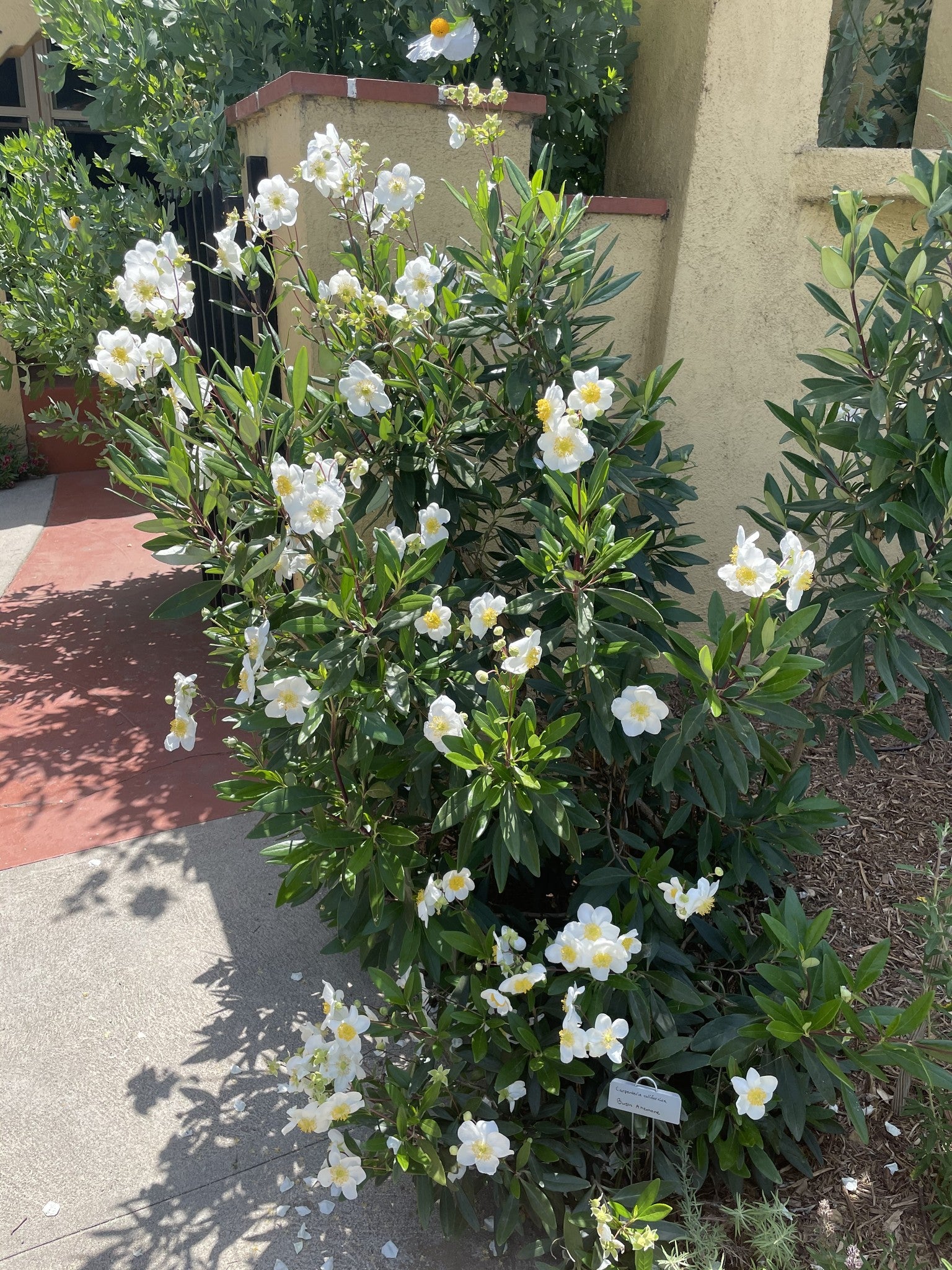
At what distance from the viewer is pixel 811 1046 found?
200 cm

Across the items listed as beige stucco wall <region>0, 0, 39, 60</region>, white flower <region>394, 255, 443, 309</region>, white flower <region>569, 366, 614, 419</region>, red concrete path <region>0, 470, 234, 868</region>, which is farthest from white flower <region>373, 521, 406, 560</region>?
beige stucco wall <region>0, 0, 39, 60</region>

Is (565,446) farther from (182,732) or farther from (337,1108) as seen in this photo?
(337,1108)

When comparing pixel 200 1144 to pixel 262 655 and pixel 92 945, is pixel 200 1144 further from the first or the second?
pixel 262 655

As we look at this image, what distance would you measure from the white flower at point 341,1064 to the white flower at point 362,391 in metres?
1.44

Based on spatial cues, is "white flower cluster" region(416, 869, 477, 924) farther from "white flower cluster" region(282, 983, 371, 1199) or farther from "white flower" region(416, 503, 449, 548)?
"white flower" region(416, 503, 449, 548)

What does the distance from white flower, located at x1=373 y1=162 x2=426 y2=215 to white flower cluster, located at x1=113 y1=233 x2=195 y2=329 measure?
1.99 ft

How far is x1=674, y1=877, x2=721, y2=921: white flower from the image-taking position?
2.15 metres

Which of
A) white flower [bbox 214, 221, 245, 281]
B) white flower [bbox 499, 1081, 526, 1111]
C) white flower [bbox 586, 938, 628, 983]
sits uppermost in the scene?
white flower [bbox 214, 221, 245, 281]

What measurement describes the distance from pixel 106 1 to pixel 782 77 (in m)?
2.96

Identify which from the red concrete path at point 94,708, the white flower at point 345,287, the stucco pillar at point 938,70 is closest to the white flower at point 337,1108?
the white flower at point 345,287

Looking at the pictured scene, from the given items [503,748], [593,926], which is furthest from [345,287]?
[593,926]

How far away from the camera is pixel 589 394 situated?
6.93ft

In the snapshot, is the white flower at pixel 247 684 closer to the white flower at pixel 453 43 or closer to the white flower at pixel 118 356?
the white flower at pixel 118 356

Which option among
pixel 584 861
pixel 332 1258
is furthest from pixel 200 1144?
pixel 584 861
